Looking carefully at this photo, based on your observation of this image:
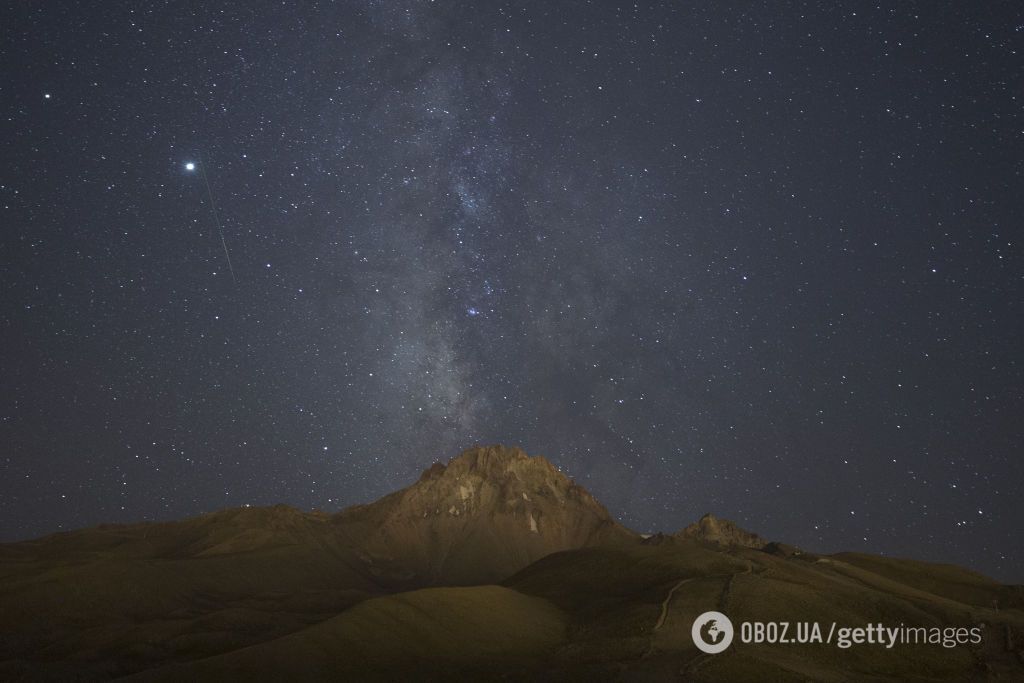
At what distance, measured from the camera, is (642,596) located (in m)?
70.9

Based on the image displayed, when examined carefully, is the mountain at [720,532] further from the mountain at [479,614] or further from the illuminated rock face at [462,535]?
the mountain at [479,614]

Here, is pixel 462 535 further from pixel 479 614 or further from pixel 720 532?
pixel 479 614

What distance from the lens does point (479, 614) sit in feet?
222

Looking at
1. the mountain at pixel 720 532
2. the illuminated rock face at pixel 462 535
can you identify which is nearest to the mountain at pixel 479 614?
the illuminated rock face at pixel 462 535

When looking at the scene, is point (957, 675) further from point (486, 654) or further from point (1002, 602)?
point (1002, 602)

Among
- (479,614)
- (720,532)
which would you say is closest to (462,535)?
(720,532)

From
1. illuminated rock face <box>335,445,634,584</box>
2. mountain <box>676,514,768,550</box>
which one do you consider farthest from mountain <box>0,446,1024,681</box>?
mountain <box>676,514,768,550</box>

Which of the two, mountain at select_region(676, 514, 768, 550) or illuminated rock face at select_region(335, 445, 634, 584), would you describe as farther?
mountain at select_region(676, 514, 768, 550)

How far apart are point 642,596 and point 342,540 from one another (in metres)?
119

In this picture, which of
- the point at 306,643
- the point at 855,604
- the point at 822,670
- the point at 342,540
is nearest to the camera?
the point at 822,670

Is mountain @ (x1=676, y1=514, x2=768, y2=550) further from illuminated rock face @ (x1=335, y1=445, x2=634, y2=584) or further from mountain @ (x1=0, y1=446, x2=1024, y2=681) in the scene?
mountain @ (x1=0, y1=446, x2=1024, y2=681)

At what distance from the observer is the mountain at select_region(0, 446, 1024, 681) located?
5328 centimetres

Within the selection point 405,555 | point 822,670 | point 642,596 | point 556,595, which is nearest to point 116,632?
point 556,595

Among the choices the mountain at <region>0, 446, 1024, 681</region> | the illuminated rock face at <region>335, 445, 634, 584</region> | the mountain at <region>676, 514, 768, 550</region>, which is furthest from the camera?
the mountain at <region>676, 514, 768, 550</region>
